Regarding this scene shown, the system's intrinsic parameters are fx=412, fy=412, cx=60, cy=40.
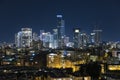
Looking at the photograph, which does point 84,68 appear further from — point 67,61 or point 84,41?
point 84,41

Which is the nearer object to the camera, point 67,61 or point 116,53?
point 67,61

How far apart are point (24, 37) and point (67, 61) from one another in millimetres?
44179

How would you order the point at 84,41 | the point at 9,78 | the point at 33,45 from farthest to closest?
the point at 84,41 → the point at 33,45 → the point at 9,78

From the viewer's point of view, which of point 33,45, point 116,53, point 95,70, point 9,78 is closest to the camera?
point 9,78

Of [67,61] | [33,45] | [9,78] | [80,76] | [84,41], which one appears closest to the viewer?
[9,78]

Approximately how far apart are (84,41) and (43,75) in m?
54.2

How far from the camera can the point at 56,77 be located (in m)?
22.1

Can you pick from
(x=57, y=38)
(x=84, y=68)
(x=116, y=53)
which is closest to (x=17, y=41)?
(x=57, y=38)

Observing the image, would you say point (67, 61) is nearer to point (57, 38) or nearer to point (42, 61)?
point (42, 61)

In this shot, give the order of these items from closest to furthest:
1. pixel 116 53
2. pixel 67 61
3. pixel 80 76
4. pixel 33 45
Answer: pixel 80 76 < pixel 67 61 < pixel 116 53 < pixel 33 45

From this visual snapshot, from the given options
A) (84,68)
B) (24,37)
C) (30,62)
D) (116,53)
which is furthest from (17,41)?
(84,68)

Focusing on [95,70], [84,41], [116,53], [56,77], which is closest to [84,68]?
[95,70]

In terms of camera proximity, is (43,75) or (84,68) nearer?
(43,75)

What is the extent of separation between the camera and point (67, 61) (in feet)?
119
